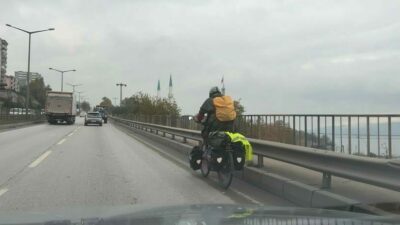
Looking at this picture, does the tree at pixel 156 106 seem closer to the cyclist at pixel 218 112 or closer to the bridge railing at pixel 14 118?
the bridge railing at pixel 14 118

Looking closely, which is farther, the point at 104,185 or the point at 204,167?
the point at 204,167

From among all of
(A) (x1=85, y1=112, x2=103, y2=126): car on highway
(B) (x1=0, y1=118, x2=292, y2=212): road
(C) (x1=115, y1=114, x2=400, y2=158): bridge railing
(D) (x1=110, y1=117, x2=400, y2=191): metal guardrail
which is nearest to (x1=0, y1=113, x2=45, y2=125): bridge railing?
(A) (x1=85, y1=112, x2=103, y2=126): car on highway

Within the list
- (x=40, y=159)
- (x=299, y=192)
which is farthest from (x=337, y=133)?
(x=40, y=159)

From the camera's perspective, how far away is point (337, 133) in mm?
10438

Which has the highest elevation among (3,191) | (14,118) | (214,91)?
(14,118)

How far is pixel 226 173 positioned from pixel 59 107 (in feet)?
154

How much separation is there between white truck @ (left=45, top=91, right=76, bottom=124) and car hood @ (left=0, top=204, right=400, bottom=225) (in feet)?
168

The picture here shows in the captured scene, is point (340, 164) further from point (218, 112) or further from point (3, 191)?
point (3, 191)

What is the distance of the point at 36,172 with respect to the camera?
1312 centimetres

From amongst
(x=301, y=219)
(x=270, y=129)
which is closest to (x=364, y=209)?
(x=301, y=219)

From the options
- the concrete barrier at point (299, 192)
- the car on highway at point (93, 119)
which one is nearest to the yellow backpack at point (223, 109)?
the concrete barrier at point (299, 192)

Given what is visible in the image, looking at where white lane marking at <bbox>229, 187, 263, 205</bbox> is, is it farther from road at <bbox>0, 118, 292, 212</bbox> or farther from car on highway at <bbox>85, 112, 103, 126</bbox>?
car on highway at <bbox>85, 112, 103, 126</bbox>

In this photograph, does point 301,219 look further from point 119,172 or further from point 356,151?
point 119,172

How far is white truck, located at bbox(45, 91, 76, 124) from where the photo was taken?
55.3 metres
